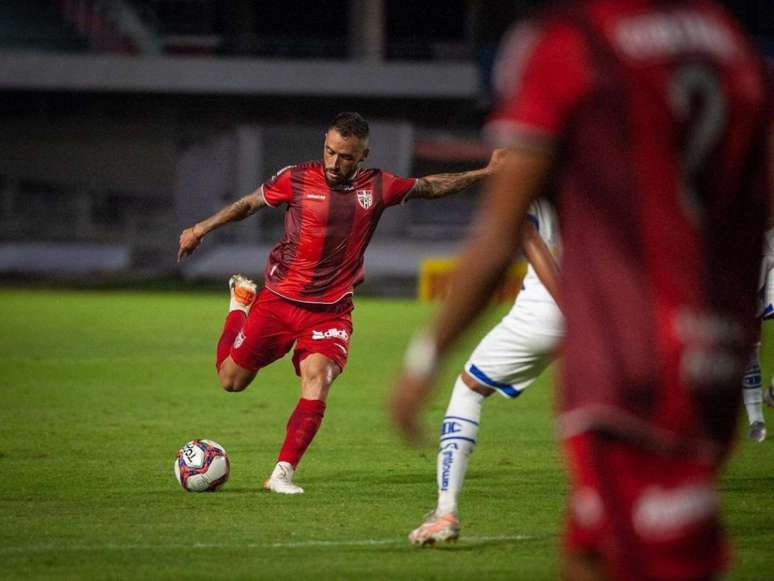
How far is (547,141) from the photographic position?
2.74 metres

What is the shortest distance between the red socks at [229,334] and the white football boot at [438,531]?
315 cm

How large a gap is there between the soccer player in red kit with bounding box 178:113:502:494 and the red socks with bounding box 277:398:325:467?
10 centimetres

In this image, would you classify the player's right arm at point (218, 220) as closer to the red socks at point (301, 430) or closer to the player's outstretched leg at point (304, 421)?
the player's outstretched leg at point (304, 421)

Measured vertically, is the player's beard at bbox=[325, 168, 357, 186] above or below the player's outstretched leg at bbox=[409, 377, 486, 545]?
A: above

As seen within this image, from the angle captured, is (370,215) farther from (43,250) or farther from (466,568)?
(43,250)

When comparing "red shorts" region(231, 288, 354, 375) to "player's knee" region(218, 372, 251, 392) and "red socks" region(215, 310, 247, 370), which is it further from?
"red socks" region(215, 310, 247, 370)

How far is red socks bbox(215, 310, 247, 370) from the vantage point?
9188mm

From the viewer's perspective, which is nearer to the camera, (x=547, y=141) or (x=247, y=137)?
(x=547, y=141)

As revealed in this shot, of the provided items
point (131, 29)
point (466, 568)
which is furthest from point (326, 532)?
point (131, 29)

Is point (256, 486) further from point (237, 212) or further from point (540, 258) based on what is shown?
point (540, 258)

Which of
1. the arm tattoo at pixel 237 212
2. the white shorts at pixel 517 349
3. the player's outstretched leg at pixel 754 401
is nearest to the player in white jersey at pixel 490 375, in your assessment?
the white shorts at pixel 517 349

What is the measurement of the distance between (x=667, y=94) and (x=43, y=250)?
3343 cm

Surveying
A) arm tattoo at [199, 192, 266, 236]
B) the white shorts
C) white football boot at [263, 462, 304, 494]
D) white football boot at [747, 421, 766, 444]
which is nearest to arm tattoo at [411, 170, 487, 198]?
arm tattoo at [199, 192, 266, 236]

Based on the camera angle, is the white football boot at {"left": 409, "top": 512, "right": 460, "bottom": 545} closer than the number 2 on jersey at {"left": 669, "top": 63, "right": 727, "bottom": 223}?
No
